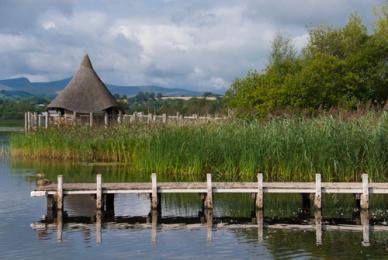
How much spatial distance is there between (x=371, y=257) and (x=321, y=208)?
5522 mm

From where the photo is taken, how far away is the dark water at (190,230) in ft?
50.8

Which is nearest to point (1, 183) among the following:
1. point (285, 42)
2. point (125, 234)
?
point (125, 234)

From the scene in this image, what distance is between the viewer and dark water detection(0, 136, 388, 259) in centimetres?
1549

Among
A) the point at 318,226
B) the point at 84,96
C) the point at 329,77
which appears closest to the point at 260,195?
the point at 318,226

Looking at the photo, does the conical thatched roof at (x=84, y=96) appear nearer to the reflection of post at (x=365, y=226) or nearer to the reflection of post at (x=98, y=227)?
the reflection of post at (x=98, y=227)

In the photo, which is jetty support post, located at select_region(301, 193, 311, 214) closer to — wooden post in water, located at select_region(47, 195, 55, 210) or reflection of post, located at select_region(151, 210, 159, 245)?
reflection of post, located at select_region(151, 210, 159, 245)

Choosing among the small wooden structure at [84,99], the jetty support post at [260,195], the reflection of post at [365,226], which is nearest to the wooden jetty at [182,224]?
the reflection of post at [365,226]

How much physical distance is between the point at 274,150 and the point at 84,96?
2666 centimetres

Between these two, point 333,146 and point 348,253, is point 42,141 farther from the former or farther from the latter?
point 348,253

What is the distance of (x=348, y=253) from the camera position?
15328mm

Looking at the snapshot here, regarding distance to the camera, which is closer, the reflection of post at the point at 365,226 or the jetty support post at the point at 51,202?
the reflection of post at the point at 365,226

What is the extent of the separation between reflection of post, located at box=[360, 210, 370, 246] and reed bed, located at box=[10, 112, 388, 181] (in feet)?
8.82

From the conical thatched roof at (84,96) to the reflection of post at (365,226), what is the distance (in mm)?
29445

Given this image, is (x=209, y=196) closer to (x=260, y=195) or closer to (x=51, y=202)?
(x=260, y=195)
